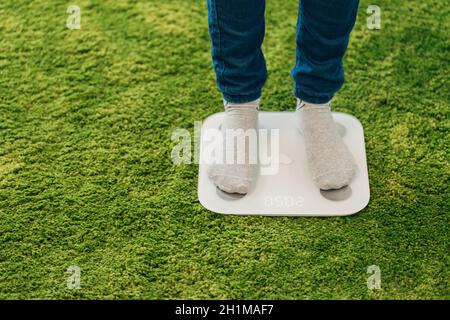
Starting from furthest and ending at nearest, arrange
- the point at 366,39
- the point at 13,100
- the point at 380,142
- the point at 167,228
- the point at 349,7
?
the point at 366,39 → the point at 13,100 → the point at 380,142 → the point at 167,228 → the point at 349,7

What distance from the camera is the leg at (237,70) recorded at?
1.09 meters

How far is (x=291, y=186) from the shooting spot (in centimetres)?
130

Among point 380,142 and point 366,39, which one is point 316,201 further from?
point 366,39

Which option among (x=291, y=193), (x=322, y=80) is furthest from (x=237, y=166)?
(x=322, y=80)

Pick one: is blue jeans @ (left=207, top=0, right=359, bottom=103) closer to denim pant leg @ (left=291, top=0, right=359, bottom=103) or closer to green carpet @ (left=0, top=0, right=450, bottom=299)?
denim pant leg @ (left=291, top=0, right=359, bottom=103)

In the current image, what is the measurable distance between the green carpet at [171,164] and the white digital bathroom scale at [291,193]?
0.02 m

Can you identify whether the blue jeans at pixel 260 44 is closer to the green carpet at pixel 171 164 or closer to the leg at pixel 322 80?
the leg at pixel 322 80

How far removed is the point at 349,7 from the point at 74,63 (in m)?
0.74

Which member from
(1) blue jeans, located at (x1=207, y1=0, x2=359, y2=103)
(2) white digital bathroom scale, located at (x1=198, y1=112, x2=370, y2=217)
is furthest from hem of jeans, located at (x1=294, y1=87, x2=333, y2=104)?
(2) white digital bathroom scale, located at (x1=198, y1=112, x2=370, y2=217)

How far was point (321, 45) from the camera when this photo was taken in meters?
1.15

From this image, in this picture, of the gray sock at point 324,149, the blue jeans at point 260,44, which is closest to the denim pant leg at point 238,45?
the blue jeans at point 260,44

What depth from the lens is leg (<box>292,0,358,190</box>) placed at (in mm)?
1104

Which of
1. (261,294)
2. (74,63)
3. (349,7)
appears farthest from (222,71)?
(74,63)

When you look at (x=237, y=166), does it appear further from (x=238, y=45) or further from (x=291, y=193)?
(x=238, y=45)
